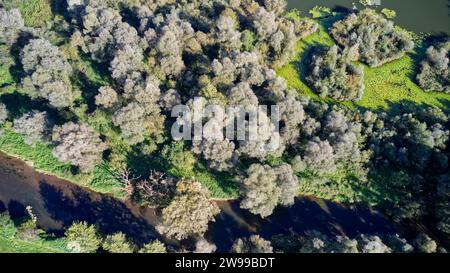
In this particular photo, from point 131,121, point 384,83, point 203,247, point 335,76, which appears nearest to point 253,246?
point 203,247

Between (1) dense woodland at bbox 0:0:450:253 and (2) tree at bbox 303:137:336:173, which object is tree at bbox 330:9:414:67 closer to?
(1) dense woodland at bbox 0:0:450:253

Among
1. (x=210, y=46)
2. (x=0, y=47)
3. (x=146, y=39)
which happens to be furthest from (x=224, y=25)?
(x=0, y=47)

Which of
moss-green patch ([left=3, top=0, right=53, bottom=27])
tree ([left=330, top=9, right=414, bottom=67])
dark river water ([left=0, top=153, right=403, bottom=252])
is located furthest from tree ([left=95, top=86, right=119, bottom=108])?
tree ([left=330, top=9, right=414, bottom=67])

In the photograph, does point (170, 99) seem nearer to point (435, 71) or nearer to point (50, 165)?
point (50, 165)

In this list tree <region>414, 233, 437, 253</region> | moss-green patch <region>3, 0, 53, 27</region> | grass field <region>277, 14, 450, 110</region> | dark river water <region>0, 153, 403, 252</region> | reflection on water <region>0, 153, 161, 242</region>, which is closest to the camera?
tree <region>414, 233, 437, 253</region>

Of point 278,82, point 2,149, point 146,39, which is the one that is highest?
point 146,39

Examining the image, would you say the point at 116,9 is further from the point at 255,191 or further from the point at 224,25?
the point at 255,191

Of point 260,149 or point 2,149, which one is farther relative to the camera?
point 2,149
